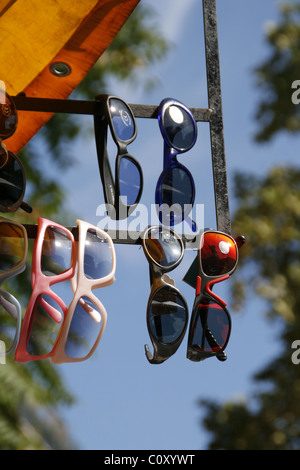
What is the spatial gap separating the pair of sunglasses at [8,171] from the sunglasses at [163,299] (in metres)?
0.41

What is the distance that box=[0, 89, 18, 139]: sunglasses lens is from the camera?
1.85m

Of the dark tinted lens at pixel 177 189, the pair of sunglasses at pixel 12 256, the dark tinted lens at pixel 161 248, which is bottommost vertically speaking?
the pair of sunglasses at pixel 12 256

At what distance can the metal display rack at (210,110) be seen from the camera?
1.91 meters

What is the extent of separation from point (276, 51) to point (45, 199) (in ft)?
21.4

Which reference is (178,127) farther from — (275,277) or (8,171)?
(275,277)

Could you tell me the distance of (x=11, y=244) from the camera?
1751mm

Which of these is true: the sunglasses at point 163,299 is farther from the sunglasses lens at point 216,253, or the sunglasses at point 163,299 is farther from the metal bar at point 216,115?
the metal bar at point 216,115

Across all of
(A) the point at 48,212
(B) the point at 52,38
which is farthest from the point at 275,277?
(B) the point at 52,38

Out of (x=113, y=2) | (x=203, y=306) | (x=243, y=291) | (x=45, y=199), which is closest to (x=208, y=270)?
(x=203, y=306)

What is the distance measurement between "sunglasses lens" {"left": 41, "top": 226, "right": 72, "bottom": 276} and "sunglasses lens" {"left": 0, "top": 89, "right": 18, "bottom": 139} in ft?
1.08

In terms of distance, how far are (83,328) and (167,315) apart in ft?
0.84

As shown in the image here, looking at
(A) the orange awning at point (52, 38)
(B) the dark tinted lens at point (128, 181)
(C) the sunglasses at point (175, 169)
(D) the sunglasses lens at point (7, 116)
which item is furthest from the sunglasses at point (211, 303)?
(A) the orange awning at point (52, 38)

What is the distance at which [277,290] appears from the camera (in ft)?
32.0
